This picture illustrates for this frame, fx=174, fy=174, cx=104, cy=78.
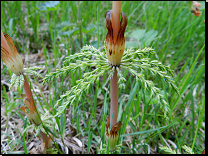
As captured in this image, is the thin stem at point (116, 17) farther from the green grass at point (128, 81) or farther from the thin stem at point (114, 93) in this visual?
the green grass at point (128, 81)

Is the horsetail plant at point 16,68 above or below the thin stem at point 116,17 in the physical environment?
below

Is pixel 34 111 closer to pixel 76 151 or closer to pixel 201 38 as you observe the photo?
pixel 76 151

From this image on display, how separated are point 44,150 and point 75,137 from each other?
41 cm

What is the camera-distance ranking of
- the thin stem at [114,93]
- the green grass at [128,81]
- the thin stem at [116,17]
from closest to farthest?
the thin stem at [116,17] < the thin stem at [114,93] < the green grass at [128,81]

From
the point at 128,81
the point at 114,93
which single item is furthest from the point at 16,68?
the point at 128,81

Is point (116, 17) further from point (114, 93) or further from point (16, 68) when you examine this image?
point (16, 68)

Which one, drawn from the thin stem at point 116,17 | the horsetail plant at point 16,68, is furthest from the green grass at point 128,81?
the thin stem at point 116,17

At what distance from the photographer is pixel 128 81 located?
2.20 meters

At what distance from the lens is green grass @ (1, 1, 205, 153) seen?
1.77 meters

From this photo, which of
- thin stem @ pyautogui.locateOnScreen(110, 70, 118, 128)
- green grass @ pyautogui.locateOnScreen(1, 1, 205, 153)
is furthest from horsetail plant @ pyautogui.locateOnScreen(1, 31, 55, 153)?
thin stem @ pyautogui.locateOnScreen(110, 70, 118, 128)

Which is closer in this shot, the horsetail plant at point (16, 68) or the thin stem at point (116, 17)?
the thin stem at point (116, 17)

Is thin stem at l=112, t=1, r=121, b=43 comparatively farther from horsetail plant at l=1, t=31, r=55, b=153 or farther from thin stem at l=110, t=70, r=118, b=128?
horsetail plant at l=1, t=31, r=55, b=153

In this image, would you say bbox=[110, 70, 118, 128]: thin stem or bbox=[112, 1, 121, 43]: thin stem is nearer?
bbox=[112, 1, 121, 43]: thin stem

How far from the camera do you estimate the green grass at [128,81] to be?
1.77 metres
